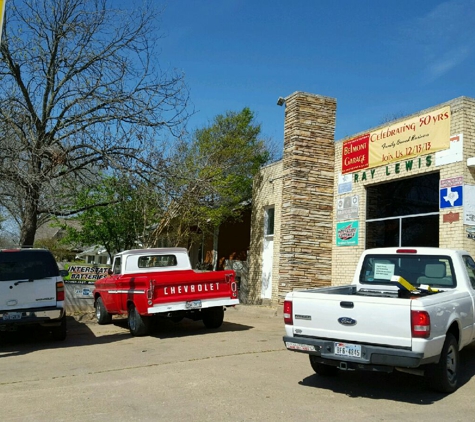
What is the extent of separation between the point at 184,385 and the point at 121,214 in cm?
1559

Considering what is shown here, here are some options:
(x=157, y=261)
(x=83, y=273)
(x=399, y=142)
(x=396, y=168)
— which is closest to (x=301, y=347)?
(x=157, y=261)

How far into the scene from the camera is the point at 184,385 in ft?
23.3

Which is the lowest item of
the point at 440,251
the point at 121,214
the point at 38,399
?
the point at 38,399

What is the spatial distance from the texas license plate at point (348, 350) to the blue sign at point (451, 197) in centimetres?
701

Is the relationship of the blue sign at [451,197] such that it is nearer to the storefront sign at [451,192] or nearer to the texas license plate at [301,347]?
the storefront sign at [451,192]

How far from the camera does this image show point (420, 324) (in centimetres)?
588

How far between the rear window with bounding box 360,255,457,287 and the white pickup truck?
0.05ft

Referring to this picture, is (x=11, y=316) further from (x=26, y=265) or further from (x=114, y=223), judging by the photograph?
(x=114, y=223)

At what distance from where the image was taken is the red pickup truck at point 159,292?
10984 millimetres

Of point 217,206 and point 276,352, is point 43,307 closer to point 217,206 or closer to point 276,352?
point 276,352

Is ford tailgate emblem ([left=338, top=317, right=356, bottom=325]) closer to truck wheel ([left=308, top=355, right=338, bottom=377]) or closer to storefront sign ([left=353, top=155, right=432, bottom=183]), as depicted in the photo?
truck wheel ([left=308, top=355, right=338, bottom=377])

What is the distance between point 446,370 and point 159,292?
20.0 feet

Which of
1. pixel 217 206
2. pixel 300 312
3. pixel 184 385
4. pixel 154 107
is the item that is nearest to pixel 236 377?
pixel 184 385

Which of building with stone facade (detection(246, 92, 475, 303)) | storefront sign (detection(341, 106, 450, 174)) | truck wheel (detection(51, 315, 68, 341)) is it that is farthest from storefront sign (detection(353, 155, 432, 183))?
truck wheel (detection(51, 315, 68, 341))
